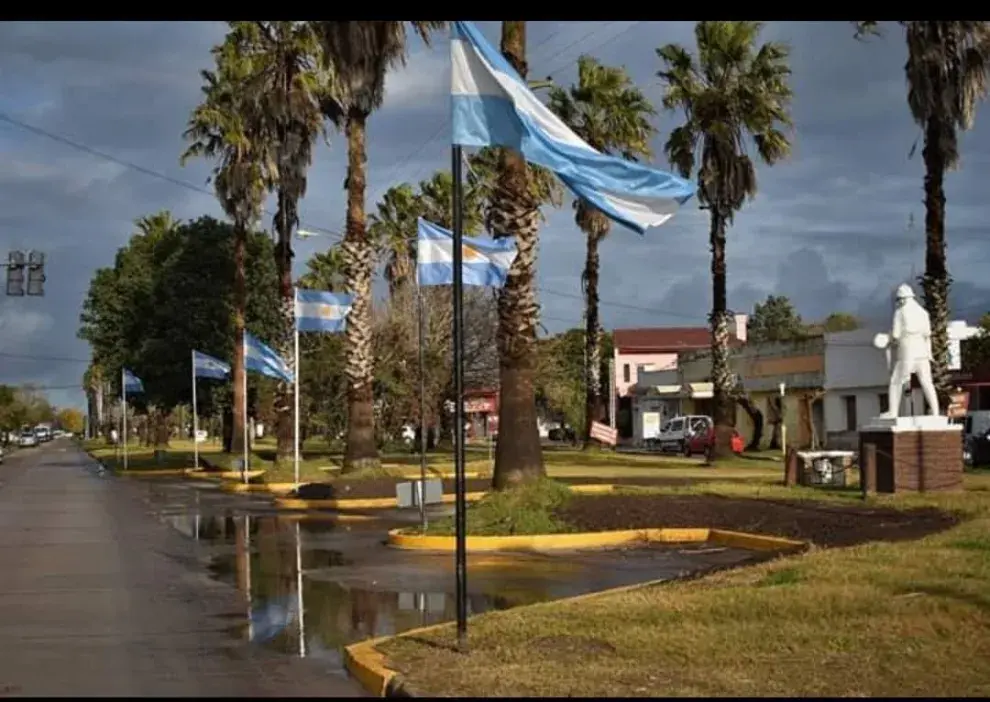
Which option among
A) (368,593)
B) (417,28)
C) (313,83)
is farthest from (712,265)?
(368,593)

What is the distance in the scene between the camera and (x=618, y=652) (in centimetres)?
954

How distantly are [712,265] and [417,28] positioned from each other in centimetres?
1769

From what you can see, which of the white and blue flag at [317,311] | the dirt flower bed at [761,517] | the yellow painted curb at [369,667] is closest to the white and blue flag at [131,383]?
the white and blue flag at [317,311]

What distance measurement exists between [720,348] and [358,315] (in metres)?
13.9

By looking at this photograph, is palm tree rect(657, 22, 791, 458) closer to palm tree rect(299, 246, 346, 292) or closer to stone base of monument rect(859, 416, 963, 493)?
stone base of monument rect(859, 416, 963, 493)

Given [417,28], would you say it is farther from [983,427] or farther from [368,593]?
[983,427]

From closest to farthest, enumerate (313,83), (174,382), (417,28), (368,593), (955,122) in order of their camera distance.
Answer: (368,593) < (417,28) < (955,122) < (313,83) < (174,382)

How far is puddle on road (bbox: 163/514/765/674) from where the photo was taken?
12180mm

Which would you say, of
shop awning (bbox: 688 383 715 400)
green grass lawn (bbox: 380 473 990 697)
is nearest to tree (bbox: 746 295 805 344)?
shop awning (bbox: 688 383 715 400)

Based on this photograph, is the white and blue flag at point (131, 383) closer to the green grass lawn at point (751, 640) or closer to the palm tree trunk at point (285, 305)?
the palm tree trunk at point (285, 305)

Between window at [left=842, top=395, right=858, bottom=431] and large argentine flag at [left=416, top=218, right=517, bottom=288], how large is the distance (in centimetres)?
3430

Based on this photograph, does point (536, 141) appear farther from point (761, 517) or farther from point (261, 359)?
point (261, 359)

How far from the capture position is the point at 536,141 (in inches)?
426

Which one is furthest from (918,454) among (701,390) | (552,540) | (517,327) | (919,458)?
(701,390)
